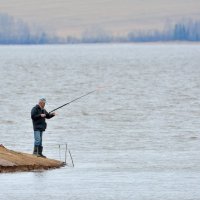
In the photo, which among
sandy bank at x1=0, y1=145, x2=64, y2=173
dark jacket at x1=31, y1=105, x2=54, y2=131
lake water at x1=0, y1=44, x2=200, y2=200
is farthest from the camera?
dark jacket at x1=31, y1=105, x2=54, y2=131

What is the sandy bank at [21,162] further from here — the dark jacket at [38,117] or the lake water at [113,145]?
the dark jacket at [38,117]

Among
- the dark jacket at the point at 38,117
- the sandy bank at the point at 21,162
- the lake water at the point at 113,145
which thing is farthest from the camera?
the dark jacket at the point at 38,117

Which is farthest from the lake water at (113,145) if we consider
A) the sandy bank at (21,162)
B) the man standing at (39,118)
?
the man standing at (39,118)

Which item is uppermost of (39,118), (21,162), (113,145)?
(39,118)

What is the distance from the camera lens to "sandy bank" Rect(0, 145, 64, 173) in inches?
844

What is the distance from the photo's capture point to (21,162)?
71.6 ft

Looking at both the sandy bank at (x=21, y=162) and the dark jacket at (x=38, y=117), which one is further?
the dark jacket at (x=38, y=117)

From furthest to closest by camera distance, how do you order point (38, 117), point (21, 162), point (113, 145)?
point (113, 145)
point (38, 117)
point (21, 162)

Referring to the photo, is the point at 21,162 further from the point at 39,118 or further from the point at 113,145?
the point at 113,145

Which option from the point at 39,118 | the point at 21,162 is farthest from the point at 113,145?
the point at 21,162

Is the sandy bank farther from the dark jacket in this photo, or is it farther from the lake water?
the dark jacket

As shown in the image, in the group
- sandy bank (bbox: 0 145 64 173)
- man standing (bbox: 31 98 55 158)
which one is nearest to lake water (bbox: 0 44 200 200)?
sandy bank (bbox: 0 145 64 173)

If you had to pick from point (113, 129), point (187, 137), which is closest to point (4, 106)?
point (113, 129)

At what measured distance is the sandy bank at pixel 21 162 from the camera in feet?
70.3
